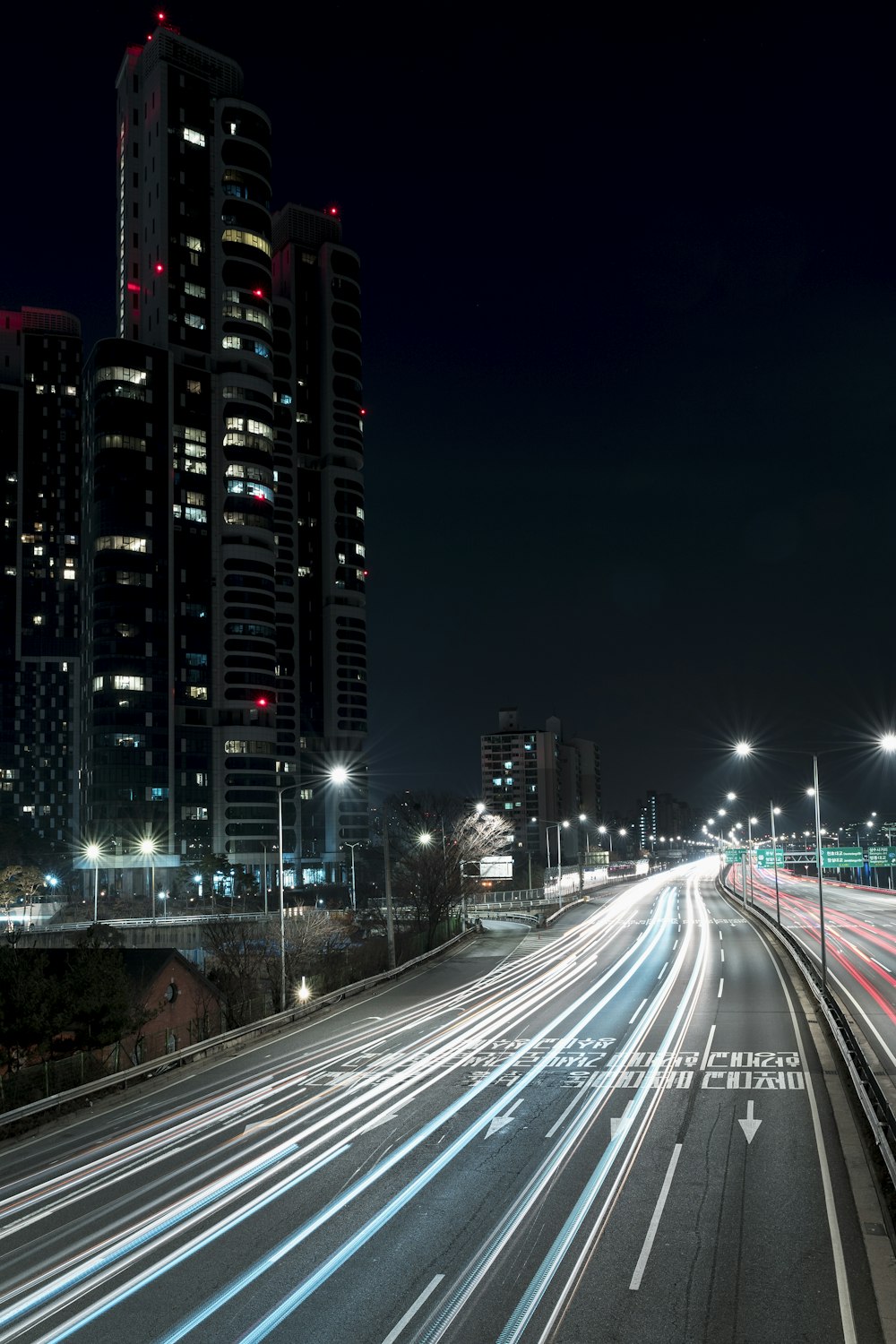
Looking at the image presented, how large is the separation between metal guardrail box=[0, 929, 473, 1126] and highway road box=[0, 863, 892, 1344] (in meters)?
0.63

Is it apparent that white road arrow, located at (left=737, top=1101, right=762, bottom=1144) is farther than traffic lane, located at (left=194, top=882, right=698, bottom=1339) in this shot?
Yes

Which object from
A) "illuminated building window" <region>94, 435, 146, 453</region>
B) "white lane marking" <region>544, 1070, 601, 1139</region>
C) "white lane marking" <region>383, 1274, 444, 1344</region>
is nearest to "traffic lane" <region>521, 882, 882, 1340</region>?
"white lane marking" <region>383, 1274, 444, 1344</region>

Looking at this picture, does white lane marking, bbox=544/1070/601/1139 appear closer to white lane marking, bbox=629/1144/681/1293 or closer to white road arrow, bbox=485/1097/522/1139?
white road arrow, bbox=485/1097/522/1139

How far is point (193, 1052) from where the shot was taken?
30.9m

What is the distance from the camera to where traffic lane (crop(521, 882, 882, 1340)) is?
12.4m

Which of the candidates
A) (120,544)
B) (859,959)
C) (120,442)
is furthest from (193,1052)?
(120,442)

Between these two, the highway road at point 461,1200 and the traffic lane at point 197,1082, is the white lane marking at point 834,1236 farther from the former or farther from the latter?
the traffic lane at point 197,1082

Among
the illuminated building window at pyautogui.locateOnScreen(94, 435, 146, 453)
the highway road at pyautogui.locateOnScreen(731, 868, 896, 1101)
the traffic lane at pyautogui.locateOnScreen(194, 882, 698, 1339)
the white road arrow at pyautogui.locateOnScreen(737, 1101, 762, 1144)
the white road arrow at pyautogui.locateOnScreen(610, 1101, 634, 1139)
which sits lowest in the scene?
the highway road at pyautogui.locateOnScreen(731, 868, 896, 1101)

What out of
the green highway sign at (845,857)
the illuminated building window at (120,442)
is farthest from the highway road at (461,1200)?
the illuminated building window at (120,442)

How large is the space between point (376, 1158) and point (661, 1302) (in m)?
8.29

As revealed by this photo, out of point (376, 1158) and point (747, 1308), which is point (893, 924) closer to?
point (376, 1158)

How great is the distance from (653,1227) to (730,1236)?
109cm

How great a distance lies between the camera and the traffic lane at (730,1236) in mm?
12406

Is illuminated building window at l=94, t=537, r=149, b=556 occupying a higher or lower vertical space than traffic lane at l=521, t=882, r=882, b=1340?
higher
